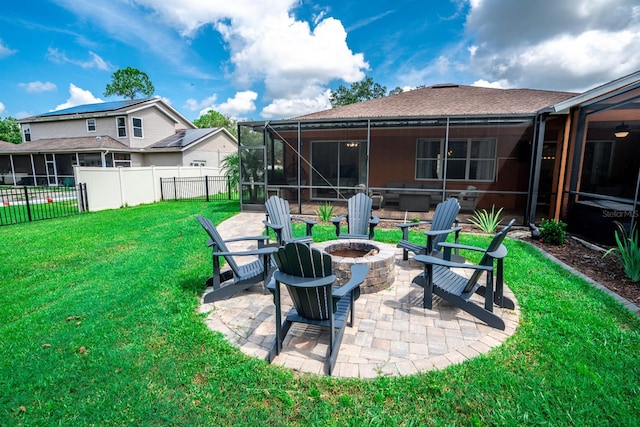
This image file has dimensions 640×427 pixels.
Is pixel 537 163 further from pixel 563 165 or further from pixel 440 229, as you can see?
pixel 440 229

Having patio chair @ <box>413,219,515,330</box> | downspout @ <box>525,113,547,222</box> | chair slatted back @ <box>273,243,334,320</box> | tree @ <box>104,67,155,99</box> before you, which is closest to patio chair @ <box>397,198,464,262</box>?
patio chair @ <box>413,219,515,330</box>

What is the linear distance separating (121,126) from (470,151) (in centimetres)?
1964

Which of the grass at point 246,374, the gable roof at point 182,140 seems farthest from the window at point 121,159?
the grass at point 246,374

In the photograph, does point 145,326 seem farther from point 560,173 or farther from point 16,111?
point 16,111

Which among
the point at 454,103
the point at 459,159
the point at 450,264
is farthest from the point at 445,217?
the point at 454,103

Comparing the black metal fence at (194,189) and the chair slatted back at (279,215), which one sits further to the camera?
the black metal fence at (194,189)

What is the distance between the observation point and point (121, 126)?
1872cm

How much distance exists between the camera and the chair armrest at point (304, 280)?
7.30 ft

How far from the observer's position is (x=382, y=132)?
36.5 feet

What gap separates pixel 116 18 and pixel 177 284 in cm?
1045

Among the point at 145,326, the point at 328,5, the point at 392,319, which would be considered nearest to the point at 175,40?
the point at 328,5

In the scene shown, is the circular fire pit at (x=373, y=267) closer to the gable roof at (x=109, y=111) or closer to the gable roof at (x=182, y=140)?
the gable roof at (x=182, y=140)

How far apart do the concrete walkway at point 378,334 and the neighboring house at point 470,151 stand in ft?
13.4

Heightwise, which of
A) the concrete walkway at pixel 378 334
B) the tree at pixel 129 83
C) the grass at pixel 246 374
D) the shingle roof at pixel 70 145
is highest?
the tree at pixel 129 83
